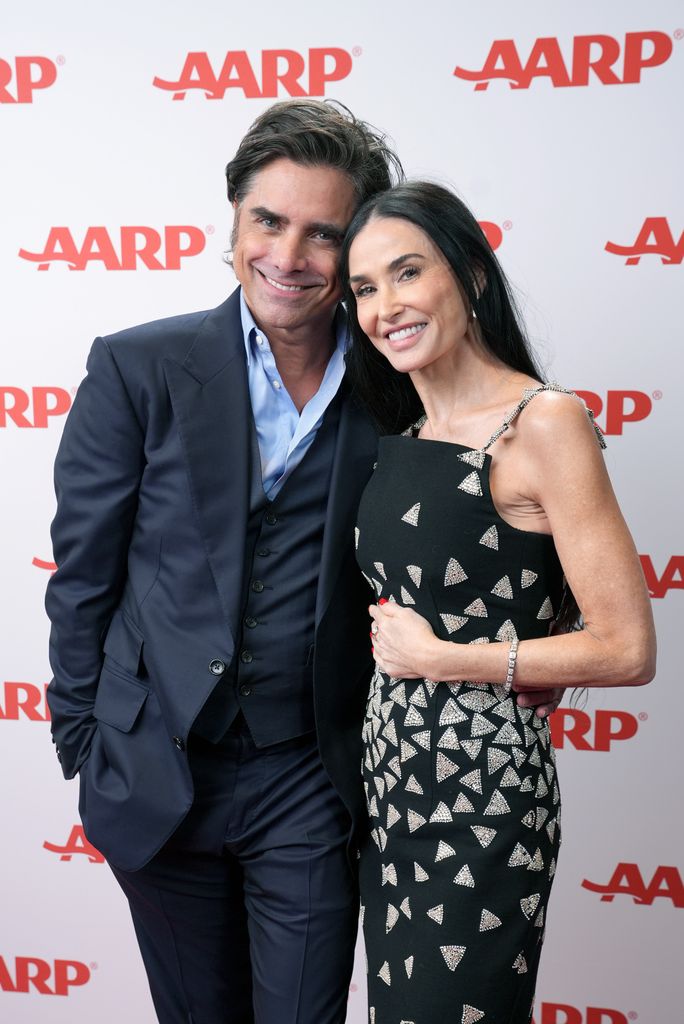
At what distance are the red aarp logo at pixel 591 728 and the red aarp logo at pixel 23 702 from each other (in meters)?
1.38

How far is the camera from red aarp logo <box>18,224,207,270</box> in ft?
8.56

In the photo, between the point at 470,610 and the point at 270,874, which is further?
the point at 270,874

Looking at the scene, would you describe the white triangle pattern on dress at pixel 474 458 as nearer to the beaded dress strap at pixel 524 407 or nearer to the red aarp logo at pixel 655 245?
the beaded dress strap at pixel 524 407

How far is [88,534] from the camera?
1.82 metres

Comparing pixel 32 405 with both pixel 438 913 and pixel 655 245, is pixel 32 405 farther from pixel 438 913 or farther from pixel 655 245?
pixel 438 913

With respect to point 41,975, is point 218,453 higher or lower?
higher

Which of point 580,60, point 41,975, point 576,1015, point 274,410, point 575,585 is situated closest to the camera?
point 575,585

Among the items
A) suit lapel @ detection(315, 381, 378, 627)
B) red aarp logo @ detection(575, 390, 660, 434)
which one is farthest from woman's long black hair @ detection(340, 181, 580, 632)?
red aarp logo @ detection(575, 390, 660, 434)

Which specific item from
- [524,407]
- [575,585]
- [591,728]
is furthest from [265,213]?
[591,728]

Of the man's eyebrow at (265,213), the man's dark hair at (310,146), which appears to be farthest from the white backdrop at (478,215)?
the man's eyebrow at (265,213)

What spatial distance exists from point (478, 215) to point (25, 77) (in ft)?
3.87

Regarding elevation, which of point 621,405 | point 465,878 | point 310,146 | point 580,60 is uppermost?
point 580,60

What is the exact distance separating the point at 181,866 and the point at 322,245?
1125 millimetres

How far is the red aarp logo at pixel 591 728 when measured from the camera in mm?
2674
